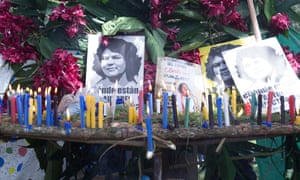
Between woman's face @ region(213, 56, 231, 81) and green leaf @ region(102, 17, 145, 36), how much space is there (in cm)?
26

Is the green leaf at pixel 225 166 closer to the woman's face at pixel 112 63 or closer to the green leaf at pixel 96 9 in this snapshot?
the woman's face at pixel 112 63

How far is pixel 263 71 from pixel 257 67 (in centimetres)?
2

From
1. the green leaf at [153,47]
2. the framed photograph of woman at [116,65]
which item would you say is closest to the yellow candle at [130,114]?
the framed photograph of woman at [116,65]

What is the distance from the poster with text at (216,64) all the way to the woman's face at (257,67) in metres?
0.06

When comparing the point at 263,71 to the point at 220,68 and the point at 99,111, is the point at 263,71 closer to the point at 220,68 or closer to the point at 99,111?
the point at 220,68

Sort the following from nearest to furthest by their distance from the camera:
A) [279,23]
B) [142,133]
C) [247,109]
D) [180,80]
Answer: [142,133] → [247,109] → [180,80] → [279,23]

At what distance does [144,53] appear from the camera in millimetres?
1310

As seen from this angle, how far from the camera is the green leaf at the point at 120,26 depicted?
127 centimetres

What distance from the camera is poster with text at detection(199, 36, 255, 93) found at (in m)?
1.32

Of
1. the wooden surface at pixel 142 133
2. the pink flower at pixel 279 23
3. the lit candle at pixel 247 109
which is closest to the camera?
the wooden surface at pixel 142 133

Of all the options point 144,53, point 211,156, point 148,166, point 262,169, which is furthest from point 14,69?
point 262,169

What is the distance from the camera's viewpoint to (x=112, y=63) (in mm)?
1286

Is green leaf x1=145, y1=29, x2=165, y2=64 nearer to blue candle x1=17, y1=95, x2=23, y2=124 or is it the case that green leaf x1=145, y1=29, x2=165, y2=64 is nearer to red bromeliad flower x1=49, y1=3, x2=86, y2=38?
red bromeliad flower x1=49, y1=3, x2=86, y2=38

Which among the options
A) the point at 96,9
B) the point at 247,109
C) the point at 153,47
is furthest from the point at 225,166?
the point at 96,9
